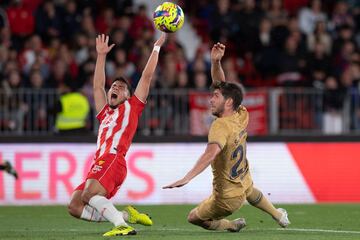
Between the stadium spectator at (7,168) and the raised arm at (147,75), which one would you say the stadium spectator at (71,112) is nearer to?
the stadium spectator at (7,168)

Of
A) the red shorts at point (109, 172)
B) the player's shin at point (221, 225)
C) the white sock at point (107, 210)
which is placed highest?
the red shorts at point (109, 172)

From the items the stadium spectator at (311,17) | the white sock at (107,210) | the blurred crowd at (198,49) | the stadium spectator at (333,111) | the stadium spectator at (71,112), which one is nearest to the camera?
the white sock at (107,210)

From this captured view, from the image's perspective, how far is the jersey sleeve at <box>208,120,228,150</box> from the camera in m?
12.0

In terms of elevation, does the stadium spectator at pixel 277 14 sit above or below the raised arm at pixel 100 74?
above

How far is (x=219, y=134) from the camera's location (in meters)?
12.1

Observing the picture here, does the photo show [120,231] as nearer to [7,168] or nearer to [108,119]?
[108,119]

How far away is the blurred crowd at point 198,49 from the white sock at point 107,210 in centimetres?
784

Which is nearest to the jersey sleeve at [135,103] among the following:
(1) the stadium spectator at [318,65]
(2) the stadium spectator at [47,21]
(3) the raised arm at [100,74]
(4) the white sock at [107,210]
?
(3) the raised arm at [100,74]

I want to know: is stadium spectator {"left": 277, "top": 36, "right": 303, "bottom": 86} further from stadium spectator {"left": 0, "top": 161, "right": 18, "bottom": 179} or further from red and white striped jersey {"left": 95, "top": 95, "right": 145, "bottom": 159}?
red and white striped jersey {"left": 95, "top": 95, "right": 145, "bottom": 159}

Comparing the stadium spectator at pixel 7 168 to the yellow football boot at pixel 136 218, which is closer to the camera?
the yellow football boot at pixel 136 218

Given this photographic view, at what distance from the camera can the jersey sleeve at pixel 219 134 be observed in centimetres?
1202

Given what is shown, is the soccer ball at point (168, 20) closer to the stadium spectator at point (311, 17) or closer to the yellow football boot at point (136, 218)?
the yellow football boot at point (136, 218)

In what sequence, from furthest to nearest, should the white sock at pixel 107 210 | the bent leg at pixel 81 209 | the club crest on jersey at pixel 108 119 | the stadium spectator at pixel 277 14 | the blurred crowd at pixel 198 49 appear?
the stadium spectator at pixel 277 14, the blurred crowd at pixel 198 49, the club crest on jersey at pixel 108 119, the bent leg at pixel 81 209, the white sock at pixel 107 210

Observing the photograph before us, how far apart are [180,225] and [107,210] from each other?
2.40 meters
